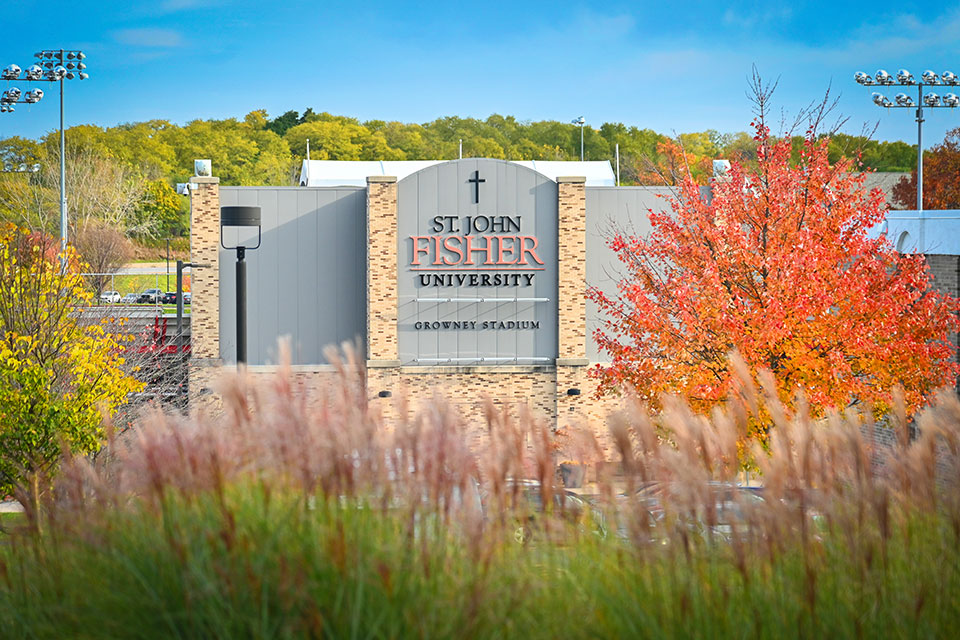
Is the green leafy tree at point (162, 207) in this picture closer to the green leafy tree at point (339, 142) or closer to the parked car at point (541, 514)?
the green leafy tree at point (339, 142)

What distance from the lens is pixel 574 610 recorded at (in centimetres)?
469

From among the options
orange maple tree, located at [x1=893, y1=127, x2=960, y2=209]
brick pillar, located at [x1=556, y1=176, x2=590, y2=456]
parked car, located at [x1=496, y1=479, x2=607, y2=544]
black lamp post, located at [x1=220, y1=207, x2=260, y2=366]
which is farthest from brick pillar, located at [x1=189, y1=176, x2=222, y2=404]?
orange maple tree, located at [x1=893, y1=127, x2=960, y2=209]

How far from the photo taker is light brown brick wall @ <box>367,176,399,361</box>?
2742 centimetres

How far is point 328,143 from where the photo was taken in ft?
288

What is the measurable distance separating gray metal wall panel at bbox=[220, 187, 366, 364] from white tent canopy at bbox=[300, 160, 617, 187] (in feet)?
18.0

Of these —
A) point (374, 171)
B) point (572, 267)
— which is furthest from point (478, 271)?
point (374, 171)

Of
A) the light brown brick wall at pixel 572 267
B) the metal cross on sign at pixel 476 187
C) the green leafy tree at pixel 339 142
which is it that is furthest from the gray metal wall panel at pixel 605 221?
the green leafy tree at pixel 339 142

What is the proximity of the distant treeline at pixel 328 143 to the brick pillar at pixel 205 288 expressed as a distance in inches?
2106

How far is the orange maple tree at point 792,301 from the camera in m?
14.4

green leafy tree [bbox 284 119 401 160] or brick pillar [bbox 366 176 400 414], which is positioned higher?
green leafy tree [bbox 284 119 401 160]

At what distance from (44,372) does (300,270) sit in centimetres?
1587

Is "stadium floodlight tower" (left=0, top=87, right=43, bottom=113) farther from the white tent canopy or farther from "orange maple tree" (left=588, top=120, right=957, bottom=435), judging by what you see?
"orange maple tree" (left=588, top=120, right=957, bottom=435)

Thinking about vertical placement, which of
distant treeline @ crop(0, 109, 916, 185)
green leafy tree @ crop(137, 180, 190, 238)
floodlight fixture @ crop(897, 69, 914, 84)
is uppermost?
distant treeline @ crop(0, 109, 916, 185)

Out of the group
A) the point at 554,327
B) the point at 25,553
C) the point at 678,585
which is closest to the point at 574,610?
the point at 678,585
